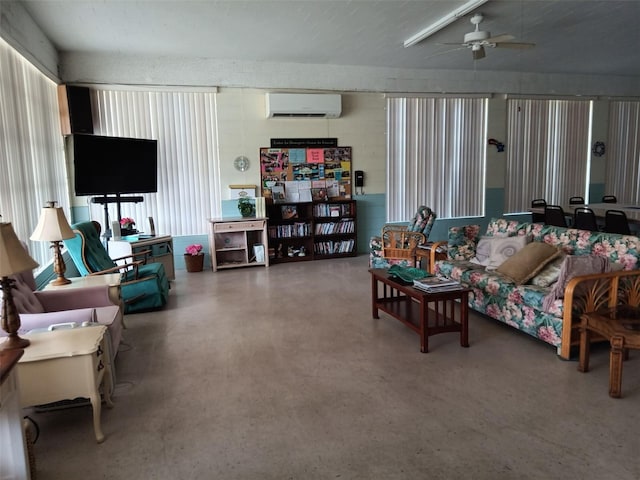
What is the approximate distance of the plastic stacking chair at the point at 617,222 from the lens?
5941 millimetres

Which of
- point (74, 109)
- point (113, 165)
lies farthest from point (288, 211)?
point (74, 109)

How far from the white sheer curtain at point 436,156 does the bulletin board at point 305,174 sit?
0.95 metres

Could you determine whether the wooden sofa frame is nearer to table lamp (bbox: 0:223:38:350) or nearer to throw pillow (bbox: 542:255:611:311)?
throw pillow (bbox: 542:255:611:311)

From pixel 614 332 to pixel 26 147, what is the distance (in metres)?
5.46

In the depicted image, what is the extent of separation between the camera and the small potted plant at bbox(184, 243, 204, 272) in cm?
717

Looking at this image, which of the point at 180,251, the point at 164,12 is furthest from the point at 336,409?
the point at 180,251

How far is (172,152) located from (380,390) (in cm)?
550

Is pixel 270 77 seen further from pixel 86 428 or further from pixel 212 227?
pixel 86 428

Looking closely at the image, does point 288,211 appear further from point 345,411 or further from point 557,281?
point 345,411

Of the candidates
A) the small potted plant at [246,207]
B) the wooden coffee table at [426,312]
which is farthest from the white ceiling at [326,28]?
the wooden coffee table at [426,312]

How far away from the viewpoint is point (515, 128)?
29.8 feet

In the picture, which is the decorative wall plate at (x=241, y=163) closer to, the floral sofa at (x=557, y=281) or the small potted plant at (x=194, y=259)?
the small potted plant at (x=194, y=259)

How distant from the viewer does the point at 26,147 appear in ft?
15.5

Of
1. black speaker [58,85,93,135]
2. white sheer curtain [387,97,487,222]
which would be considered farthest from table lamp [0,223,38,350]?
white sheer curtain [387,97,487,222]
